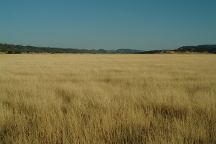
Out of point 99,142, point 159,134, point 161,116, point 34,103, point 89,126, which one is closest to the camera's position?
point 99,142

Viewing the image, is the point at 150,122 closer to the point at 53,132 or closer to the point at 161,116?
the point at 161,116

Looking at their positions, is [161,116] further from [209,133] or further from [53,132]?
[53,132]

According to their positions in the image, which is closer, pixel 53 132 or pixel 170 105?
pixel 53 132

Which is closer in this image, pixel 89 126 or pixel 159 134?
pixel 159 134

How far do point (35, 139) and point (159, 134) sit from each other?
162 centimetres

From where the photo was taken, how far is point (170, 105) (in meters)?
6.48

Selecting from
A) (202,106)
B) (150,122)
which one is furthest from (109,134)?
(202,106)

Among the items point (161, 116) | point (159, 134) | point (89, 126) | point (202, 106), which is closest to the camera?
point (159, 134)

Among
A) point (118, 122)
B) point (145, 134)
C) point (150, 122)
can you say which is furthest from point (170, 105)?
point (145, 134)

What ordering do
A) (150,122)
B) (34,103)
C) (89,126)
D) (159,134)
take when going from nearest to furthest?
(159,134) < (89,126) < (150,122) < (34,103)

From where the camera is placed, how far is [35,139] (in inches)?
157

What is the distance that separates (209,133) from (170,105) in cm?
220

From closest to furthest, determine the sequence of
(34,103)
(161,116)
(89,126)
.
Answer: (89,126)
(161,116)
(34,103)

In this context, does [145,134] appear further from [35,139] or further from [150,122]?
[35,139]
